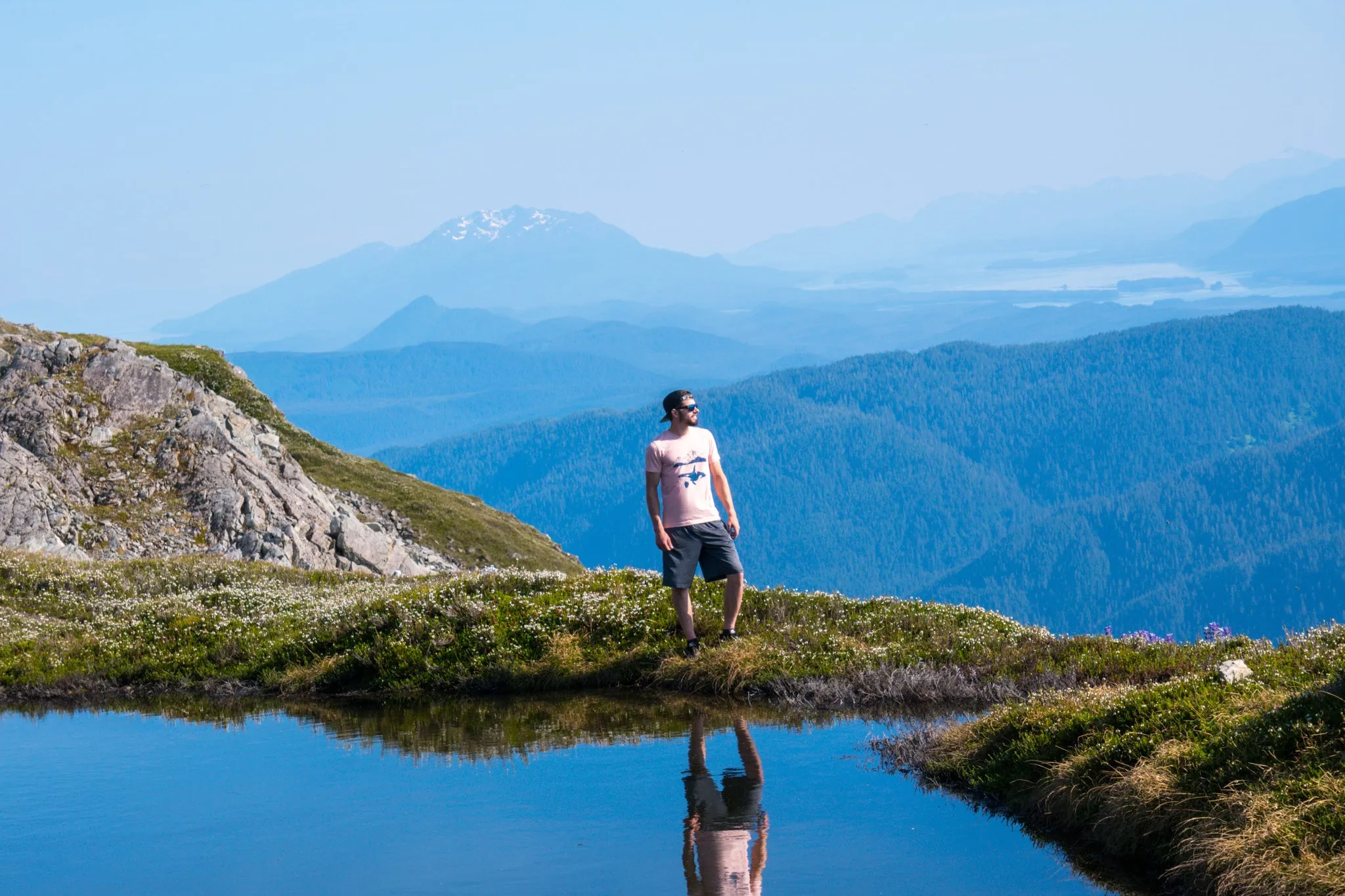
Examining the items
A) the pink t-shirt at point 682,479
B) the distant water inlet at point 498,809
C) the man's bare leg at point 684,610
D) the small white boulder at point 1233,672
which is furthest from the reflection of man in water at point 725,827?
the small white boulder at point 1233,672

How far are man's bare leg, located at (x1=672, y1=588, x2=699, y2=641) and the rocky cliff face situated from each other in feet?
86.0

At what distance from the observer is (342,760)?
430 inches

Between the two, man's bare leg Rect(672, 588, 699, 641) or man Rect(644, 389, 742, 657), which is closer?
man Rect(644, 389, 742, 657)

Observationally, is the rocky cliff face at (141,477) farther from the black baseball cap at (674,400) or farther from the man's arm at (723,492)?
the black baseball cap at (674,400)

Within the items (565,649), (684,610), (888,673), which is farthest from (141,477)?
(888,673)

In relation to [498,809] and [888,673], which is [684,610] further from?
[498,809]

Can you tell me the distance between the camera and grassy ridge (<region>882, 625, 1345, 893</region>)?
22.8 ft

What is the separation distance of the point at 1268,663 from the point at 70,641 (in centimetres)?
1312

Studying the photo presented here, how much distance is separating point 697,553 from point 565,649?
71.5 inches

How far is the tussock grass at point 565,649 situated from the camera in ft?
41.6

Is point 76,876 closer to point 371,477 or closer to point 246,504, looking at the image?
point 246,504

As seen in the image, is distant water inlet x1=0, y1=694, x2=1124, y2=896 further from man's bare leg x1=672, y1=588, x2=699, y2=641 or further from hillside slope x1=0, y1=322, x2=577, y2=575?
hillside slope x1=0, y1=322, x2=577, y2=575

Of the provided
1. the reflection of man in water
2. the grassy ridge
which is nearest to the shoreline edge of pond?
the grassy ridge

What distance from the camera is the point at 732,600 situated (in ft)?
44.2
